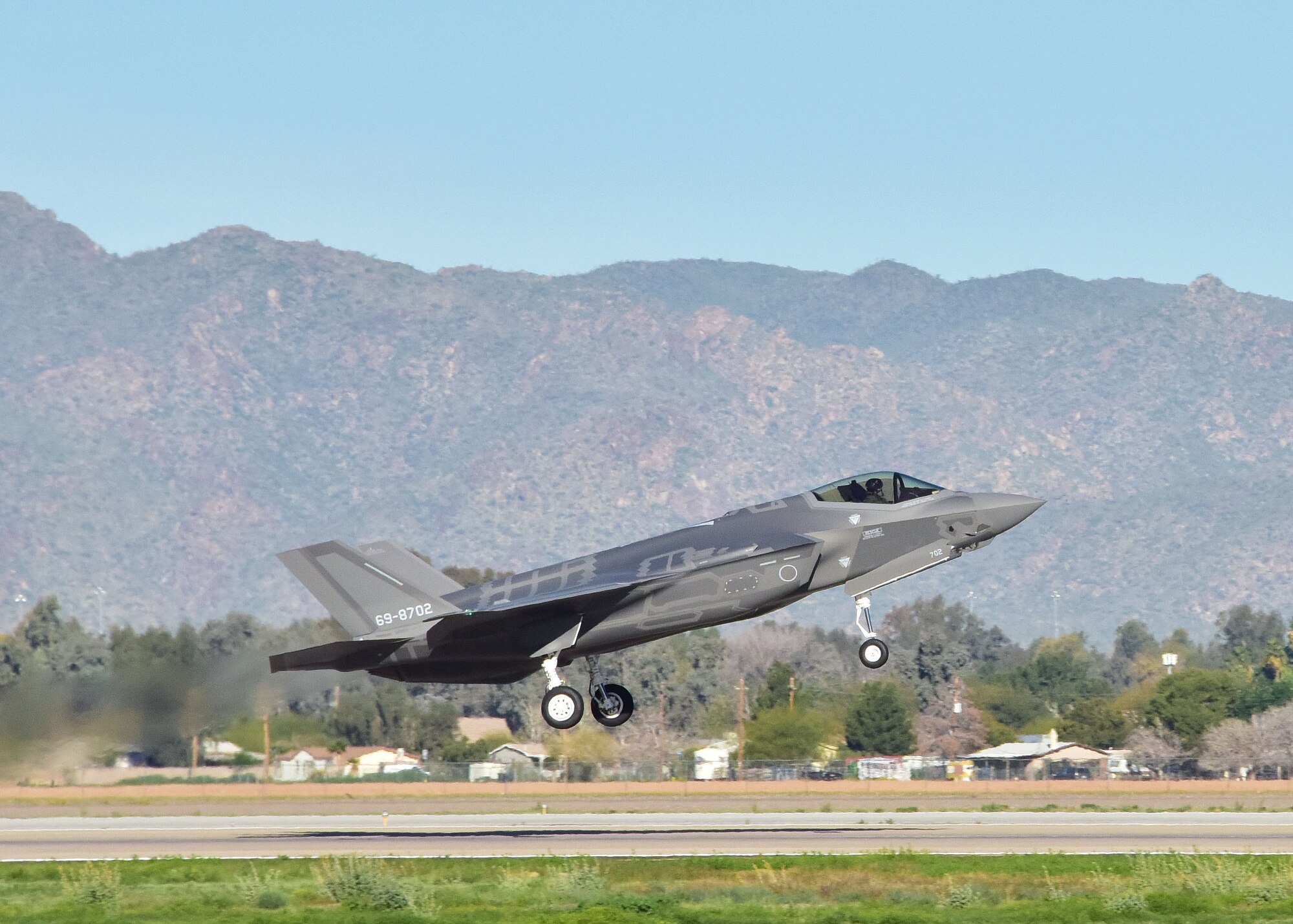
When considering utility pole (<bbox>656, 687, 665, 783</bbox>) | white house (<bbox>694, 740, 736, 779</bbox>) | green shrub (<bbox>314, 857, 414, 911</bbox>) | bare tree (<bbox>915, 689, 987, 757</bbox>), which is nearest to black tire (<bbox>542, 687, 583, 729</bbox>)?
green shrub (<bbox>314, 857, 414, 911</bbox>)

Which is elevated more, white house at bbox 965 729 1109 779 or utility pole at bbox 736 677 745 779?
utility pole at bbox 736 677 745 779

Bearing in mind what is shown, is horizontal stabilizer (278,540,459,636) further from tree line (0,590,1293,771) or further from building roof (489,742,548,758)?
building roof (489,742,548,758)

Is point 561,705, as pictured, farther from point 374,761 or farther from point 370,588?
point 374,761

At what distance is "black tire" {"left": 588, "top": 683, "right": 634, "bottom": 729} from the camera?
42.1m

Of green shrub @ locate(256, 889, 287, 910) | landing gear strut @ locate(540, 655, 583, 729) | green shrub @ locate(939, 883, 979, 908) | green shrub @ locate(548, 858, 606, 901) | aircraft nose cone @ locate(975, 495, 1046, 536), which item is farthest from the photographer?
landing gear strut @ locate(540, 655, 583, 729)

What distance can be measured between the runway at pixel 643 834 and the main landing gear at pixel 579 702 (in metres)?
2.85

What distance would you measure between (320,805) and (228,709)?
1720 centimetres

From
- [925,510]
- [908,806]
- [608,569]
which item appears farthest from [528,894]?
[908,806]

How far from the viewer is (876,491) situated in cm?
4138

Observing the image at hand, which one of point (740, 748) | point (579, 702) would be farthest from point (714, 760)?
point (579, 702)

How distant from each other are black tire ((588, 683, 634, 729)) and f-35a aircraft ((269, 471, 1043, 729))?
0.14 feet

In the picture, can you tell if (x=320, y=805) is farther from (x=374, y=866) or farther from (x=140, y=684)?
(x=374, y=866)

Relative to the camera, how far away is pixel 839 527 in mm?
40969

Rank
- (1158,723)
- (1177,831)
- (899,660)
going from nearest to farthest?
(1177,831)
(1158,723)
(899,660)
